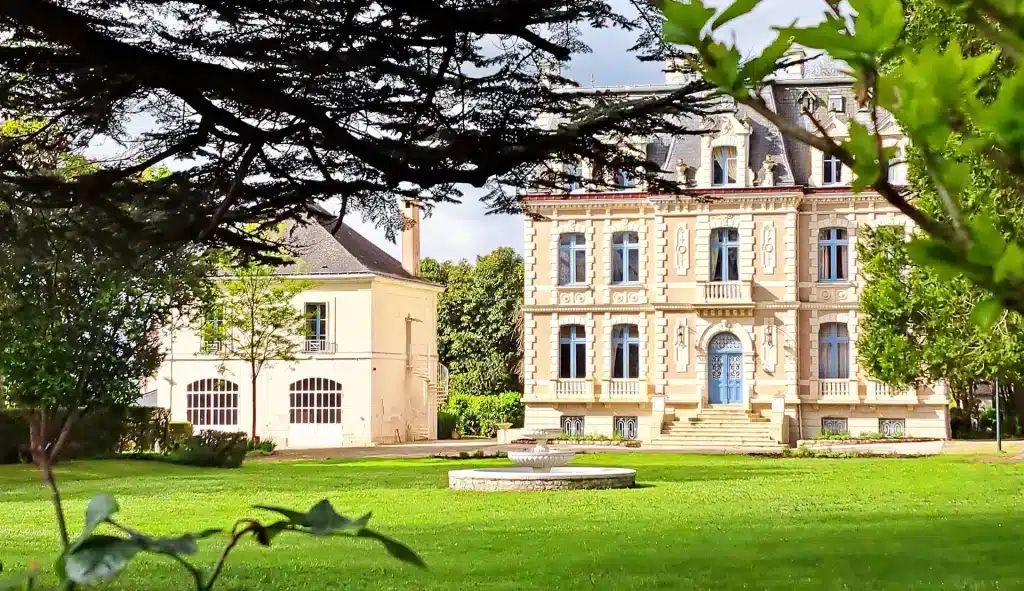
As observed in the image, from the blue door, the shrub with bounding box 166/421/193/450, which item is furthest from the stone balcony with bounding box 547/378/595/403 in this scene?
the shrub with bounding box 166/421/193/450

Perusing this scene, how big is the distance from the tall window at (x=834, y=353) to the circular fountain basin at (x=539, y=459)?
16.4 m

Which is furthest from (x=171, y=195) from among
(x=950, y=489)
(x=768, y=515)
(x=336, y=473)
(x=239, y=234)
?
(x=336, y=473)

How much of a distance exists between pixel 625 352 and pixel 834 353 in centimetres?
587

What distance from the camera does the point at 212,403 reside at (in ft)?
138

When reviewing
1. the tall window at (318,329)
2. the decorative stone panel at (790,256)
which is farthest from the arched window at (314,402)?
the decorative stone panel at (790,256)

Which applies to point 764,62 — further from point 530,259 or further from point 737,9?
point 530,259

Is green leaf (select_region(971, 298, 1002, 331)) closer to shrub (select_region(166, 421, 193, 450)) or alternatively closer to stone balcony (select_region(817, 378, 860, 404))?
shrub (select_region(166, 421, 193, 450))

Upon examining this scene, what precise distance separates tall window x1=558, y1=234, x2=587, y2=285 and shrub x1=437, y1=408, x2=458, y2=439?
1192 centimetres

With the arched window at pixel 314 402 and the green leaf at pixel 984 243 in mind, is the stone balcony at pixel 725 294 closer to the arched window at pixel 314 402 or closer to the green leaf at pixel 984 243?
the arched window at pixel 314 402

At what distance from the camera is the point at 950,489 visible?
18500mm

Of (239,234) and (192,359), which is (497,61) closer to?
(239,234)

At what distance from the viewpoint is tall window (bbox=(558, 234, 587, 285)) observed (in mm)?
36875

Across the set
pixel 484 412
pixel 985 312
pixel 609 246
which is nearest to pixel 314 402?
pixel 484 412

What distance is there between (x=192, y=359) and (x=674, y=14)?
42.8 meters
